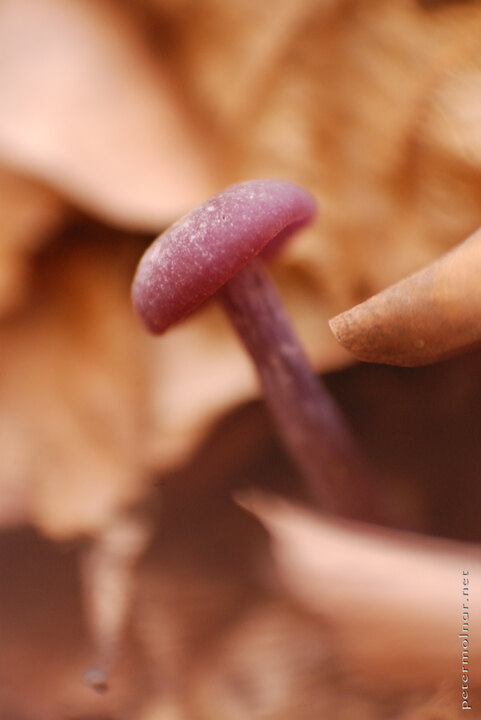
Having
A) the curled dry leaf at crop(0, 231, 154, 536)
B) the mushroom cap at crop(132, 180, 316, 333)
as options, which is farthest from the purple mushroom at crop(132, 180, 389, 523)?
the curled dry leaf at crop(0, 231, 154, 536)

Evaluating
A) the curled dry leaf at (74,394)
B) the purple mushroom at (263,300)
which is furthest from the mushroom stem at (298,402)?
the curled dry leaf at (74,394)

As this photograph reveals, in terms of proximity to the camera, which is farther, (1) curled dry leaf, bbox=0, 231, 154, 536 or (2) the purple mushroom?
(1) curled dry leaf, bbox=0, 231, 154, 536

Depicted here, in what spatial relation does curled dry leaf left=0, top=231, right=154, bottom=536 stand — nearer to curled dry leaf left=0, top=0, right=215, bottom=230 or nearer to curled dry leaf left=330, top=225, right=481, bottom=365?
curled dry leaf left=0, top=0, right=215, bottom=230

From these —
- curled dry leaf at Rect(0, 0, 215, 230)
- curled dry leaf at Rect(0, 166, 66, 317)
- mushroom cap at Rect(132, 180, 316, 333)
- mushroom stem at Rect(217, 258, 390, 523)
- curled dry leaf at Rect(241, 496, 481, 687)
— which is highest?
curled dry leaf at Rect(0, 0, 215, 230)

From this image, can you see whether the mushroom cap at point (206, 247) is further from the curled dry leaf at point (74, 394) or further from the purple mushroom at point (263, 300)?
the curled dry leaf at point (74, 394)

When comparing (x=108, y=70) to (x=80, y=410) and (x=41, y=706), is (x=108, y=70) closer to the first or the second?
(x=80, y=410)
